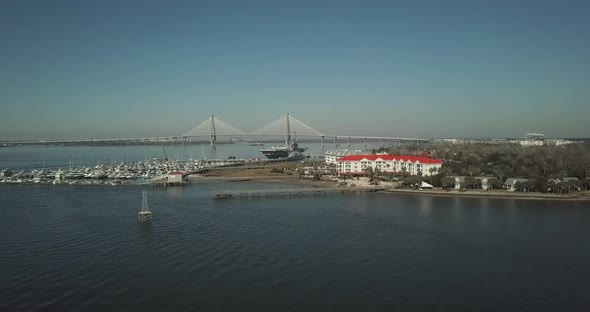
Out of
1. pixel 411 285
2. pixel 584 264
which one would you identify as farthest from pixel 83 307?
pixel 584 264

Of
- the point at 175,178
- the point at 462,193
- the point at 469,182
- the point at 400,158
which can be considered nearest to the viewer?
the point at 462,193

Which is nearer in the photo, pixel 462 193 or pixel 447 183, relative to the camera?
pixel 462 193

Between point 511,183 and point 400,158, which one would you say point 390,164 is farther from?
point 511,183

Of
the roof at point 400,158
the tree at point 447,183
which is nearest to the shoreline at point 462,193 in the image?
the tree at point 447,183

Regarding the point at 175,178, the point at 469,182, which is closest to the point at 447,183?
the point at 469,182

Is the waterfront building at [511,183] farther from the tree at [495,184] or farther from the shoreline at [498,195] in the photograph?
the shoreline at [498,195]

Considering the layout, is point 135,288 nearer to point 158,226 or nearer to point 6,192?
point 158,226

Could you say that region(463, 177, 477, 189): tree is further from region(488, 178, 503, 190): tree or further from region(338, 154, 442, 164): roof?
region(338, 154, 442, 164): roof
